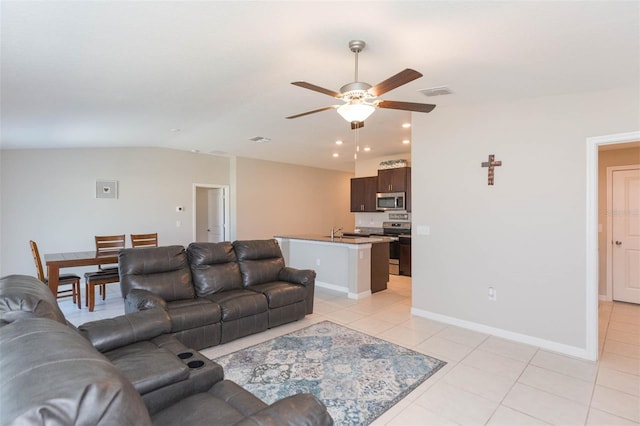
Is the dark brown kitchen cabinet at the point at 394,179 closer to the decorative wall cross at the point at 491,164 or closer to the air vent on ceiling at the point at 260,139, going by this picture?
the air vent on ceiling at the point at 260,139

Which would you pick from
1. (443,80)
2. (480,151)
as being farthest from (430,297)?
(443,80)

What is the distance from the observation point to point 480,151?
12.6 ft

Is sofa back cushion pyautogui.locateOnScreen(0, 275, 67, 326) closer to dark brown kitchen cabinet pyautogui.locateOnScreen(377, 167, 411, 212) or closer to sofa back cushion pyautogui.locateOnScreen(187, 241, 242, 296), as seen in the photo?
sofa back cushion pyautogui.locateOnScreen(187, 241, 242, 296)

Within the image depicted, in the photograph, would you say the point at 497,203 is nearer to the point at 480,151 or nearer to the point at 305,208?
the point at 480,151

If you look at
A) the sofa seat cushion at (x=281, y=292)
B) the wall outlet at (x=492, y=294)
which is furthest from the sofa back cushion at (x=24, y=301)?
the wall outlet at (x=492, y=294)

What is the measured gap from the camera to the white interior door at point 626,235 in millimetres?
4820

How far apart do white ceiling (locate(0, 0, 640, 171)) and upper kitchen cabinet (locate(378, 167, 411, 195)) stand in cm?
329

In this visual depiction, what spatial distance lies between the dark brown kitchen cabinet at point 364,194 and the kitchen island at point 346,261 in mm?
2111

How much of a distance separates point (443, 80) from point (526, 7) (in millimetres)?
1221

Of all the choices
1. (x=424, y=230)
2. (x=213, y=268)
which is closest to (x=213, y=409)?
(x=213, y=268)

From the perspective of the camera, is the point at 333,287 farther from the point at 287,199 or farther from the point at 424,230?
the point at 287,199

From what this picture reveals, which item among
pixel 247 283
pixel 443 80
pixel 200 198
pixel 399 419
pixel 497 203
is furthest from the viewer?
pixel 200 198

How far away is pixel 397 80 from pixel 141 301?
9.46ft

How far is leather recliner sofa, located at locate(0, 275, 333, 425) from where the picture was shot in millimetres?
818
